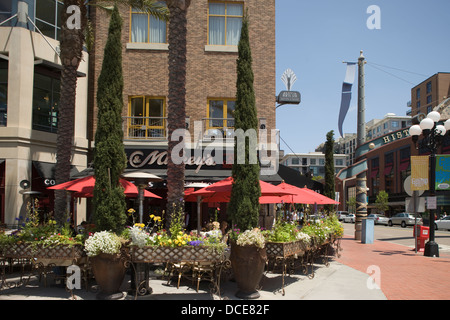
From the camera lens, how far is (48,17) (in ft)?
55.7

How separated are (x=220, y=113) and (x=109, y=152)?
10.8 meters

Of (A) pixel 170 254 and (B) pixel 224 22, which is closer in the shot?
(A) pixel 170 254

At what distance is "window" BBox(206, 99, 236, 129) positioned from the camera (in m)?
18.0

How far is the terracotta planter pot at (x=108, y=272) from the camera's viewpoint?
656 centimetres

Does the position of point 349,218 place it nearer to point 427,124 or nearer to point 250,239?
point 427,124

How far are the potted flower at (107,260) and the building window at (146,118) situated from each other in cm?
1132

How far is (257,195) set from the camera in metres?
8.20

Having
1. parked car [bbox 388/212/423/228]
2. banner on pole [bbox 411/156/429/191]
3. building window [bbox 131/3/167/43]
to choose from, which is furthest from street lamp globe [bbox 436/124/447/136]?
parked car [bbox 388/212/423/228]

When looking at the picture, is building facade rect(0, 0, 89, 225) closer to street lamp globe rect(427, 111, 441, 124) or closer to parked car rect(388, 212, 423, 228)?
street lamp globe rect(427, 111, 441, 124)

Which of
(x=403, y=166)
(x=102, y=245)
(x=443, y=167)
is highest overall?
(x=403, y=166)

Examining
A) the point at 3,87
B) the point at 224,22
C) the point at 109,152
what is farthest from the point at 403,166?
the point at 109,152

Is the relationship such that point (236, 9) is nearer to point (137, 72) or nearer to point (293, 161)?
point (137, 72)
